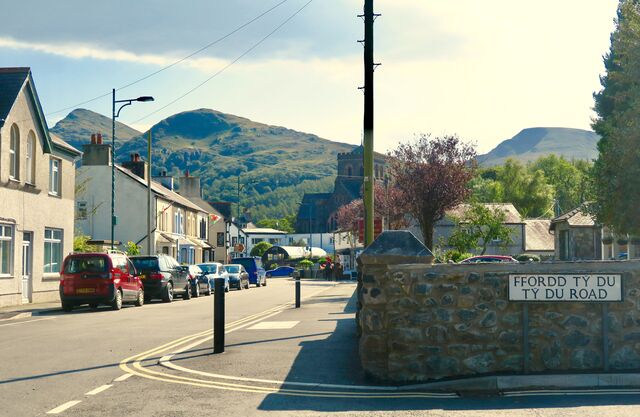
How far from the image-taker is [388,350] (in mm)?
10977

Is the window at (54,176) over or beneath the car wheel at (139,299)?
over

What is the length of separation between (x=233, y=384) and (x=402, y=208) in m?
40.2

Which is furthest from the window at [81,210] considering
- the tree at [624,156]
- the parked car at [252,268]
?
the tree at [624,156]

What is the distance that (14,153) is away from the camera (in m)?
30.9

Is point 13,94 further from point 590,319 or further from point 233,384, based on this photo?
point 590,319

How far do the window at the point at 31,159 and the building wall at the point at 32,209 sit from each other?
0.13 metres

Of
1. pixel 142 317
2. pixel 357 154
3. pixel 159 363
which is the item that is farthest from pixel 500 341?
pixel 357 154

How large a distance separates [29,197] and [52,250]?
3.77 metres

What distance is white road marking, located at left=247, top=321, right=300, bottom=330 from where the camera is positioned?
19219 mm

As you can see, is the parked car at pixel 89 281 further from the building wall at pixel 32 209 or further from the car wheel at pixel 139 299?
the building wall at pixel 32 209

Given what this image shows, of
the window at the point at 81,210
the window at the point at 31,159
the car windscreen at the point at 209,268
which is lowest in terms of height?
the car windscreen at the point at 209,268

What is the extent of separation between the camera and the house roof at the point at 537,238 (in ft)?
252

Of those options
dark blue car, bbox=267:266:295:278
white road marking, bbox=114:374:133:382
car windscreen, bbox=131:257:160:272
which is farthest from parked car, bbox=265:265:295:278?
white road marking, bbox=114:374:133:382

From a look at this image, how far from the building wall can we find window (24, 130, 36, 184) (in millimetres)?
127
